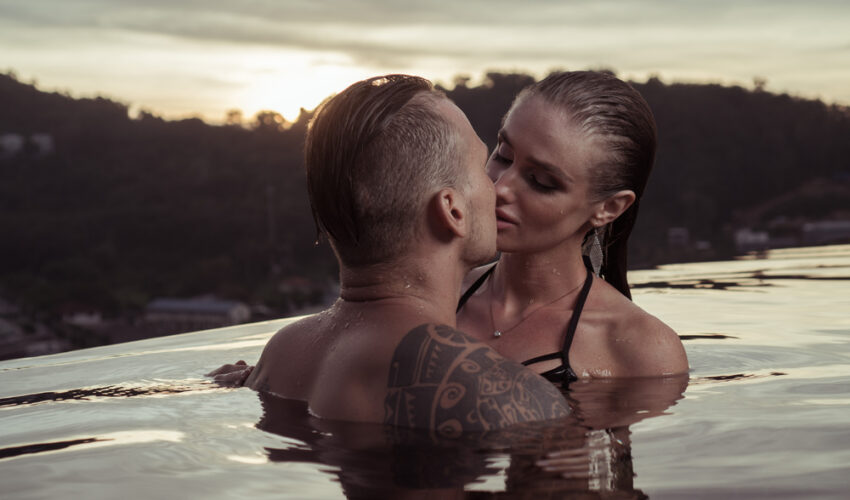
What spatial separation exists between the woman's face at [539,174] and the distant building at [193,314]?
59.1 meters

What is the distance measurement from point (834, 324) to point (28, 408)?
5.27 metres

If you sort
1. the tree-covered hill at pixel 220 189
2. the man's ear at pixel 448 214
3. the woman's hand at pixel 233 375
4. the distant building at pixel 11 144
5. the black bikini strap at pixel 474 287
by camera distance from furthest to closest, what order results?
the distant building at pixel 11 144 < the tree-covered hill at pixel 220 189 < the black bikini strap at pixel 474 287 < the woman's hand at pixel 233 375 < the man's ear at pixel 448 214

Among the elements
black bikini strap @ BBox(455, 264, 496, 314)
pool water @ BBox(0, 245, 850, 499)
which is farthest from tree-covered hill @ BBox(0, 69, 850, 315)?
pool water @ BBox(0, 245, 850, 499)

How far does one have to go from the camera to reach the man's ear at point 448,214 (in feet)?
9.17

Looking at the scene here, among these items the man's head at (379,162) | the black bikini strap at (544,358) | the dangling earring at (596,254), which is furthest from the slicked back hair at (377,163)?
the dangling earring at (596,254)

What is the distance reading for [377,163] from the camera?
2.67m

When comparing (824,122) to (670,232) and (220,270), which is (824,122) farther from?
(220,270)

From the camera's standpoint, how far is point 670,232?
62.3 m

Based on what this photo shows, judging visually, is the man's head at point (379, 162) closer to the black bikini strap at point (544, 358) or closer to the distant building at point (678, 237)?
the black bikini strap at point (544, 358)

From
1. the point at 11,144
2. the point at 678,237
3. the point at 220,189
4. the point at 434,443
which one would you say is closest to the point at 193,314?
the point at 220,189

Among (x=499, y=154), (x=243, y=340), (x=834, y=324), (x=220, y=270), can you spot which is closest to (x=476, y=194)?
(x=499, y=154)

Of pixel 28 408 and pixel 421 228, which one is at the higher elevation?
pixel 421 228

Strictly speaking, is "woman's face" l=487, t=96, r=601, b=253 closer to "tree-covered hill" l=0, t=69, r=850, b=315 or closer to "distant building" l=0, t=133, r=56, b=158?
"tree-covered hill" l=0, t=69, r=850, b=315

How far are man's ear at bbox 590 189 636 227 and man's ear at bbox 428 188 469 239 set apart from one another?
1.52 meters
